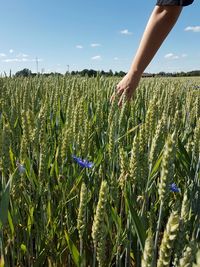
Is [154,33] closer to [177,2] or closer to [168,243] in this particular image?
[177,2]

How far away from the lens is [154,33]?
1283 millimetres

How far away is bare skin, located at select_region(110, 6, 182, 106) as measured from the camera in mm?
1266

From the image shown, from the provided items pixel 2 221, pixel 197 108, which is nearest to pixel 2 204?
pixel 2 221

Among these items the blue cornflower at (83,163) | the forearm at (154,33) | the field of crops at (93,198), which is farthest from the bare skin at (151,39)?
the blue cornflower at (83,163)

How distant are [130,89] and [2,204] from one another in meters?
0.85

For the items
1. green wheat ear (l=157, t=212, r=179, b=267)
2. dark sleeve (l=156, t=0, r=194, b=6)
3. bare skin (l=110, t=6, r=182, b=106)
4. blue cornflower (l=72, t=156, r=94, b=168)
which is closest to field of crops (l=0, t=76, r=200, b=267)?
blue cornflower (l=72, t=156, r=94, b=168)

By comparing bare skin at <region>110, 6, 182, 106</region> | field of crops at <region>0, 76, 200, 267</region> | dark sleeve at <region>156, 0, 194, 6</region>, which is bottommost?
field of crops at <region>0, 76, 200, 267</region>

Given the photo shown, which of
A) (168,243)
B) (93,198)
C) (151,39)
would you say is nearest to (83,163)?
(93,198)

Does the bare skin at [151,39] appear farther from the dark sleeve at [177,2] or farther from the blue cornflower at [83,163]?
the blue cornflower at [83,163]

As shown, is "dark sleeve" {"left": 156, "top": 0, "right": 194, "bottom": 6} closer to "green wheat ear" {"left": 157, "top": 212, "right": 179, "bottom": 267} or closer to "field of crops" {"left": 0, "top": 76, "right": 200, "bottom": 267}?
"field of crops" {"left": 0, "top": 76, "right": 200, "bottom": 267}

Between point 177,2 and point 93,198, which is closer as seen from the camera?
point 93,198

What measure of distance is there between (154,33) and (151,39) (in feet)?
0.08

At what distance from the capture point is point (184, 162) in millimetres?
829

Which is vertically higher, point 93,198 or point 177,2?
point 177,2
